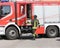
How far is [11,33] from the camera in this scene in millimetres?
18906

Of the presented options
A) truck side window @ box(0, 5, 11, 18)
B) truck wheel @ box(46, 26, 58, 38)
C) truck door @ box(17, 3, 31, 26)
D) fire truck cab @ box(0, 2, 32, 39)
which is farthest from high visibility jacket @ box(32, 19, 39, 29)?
truck side window @ box(0, 5, 11, 18)

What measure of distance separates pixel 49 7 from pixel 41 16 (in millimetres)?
824

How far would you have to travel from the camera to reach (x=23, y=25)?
62.5ft

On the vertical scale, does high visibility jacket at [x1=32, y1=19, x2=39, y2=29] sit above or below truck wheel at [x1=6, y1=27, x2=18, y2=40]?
above

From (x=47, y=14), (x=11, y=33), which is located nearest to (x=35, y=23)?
(x=47, y=14)

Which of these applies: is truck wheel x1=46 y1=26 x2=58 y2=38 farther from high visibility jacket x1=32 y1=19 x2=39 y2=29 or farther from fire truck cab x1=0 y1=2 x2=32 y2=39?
fire truck cab x1=0 y1=2 x2=32 y2=39

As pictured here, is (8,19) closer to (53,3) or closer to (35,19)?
(35,19)

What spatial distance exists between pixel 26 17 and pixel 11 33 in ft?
4.89

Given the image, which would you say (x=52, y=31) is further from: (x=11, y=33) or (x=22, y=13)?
(x=11, y=33)

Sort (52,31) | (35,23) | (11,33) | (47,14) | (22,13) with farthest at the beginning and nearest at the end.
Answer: (52,31) < (47,14) < (22,13) < (11,33) < (35,23)

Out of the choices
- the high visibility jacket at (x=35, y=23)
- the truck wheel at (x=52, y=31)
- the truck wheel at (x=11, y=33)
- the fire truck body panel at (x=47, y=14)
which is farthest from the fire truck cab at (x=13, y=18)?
the truck wheel at (x=52, y=31)

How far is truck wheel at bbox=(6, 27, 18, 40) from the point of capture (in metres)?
18.8

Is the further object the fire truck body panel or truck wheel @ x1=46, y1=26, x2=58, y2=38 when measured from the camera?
truck wheel @ x1=46, y1=26, x2=58, y2=38

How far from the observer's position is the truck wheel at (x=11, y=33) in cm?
1881
